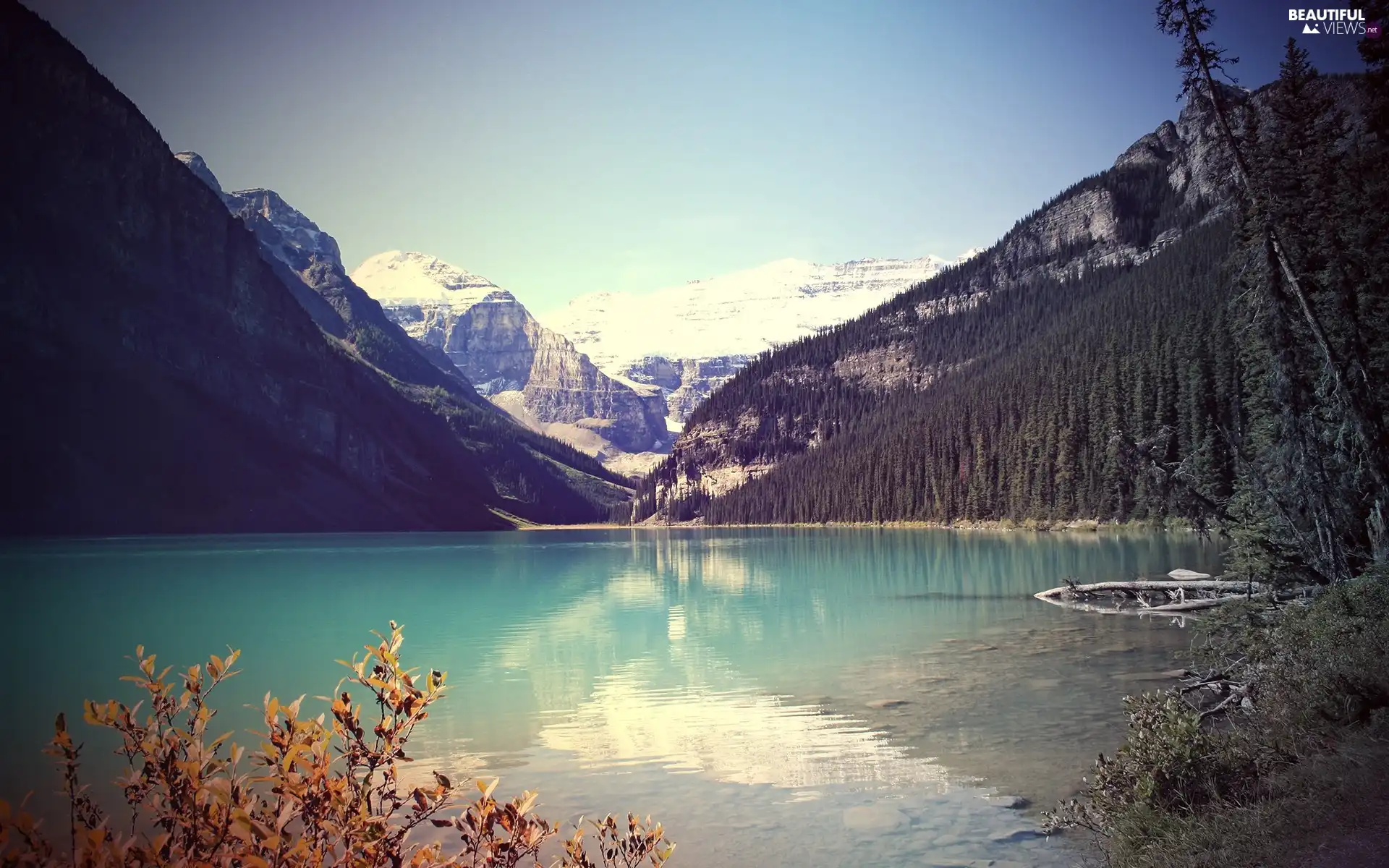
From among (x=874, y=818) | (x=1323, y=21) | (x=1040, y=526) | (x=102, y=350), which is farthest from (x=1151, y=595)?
(x=102, y=350)

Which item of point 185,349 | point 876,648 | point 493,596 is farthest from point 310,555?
point 185,349

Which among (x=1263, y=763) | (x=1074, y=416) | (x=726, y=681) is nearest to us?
(x=1263, y=763)

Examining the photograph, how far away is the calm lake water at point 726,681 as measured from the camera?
1324 centimetres

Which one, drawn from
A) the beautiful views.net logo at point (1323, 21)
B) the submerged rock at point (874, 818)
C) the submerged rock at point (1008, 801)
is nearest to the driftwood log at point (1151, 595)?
the submerged rock at point (1008, 801)

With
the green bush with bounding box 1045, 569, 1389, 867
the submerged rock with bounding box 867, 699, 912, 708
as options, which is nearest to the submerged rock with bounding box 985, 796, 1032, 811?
the green bush with bounding box 1045, 569, 1389, 867

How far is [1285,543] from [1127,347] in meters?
104

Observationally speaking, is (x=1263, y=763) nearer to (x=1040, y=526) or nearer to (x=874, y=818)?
(x=874, y=818)

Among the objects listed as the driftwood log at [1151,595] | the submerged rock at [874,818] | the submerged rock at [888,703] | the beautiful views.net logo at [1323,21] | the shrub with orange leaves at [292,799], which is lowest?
the submerged rock at [888,703]

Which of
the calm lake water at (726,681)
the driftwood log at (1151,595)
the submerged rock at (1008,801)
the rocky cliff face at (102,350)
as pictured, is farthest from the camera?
the rocky cliff face at (102,350)

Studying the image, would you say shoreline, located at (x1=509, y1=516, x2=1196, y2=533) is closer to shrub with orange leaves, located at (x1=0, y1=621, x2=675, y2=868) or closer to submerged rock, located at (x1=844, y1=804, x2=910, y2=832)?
submerged rock, located at (x1=844, y1=804, x2=910, y2=832)

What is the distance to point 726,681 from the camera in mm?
23891

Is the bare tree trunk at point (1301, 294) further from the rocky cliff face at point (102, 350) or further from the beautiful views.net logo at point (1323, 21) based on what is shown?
the rocky cliff face at point (102, 350)

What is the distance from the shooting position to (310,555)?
97.6 metres

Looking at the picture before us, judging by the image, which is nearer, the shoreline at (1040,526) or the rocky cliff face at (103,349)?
the shoreline at (1040,526)
